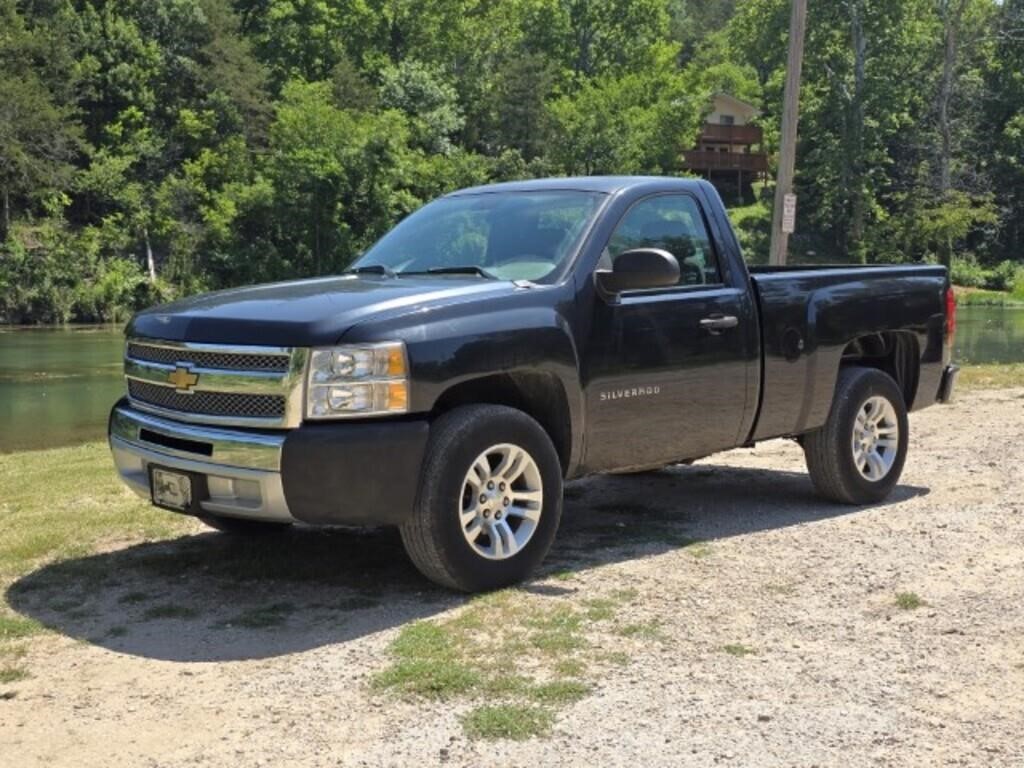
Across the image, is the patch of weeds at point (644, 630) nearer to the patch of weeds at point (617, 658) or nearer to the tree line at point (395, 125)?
the patch of weeds at point (617, 658)

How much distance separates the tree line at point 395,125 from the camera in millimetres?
53844

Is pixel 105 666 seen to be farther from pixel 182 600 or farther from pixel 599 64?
pixel 599 64

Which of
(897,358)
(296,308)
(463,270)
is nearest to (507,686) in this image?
(296,308)

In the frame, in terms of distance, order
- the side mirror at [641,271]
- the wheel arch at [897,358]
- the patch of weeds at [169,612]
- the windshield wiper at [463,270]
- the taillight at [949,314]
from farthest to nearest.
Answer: the taillight at [949,314], the wheel arch at [897,358], the windshield wiper at [463,270], the side mirror at [641,271], the patch of weeds at [169,612]

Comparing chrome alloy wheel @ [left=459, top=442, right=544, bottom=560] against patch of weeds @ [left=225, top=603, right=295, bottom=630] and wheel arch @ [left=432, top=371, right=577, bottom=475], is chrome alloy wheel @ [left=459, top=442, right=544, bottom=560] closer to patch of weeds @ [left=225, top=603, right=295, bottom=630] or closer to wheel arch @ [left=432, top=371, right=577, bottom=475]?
wheel arch @ [left=432, top=371, right=577, bottom=475]

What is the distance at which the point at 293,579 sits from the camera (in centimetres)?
616

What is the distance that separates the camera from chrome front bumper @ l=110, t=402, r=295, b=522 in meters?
5.26

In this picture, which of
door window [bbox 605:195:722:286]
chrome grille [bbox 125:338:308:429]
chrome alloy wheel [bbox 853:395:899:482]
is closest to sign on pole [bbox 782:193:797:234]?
chrome alloy wheel [bbox 853:395:899:482]

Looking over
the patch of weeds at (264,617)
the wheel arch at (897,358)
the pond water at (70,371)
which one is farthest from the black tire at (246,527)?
the pond water at (70,371)

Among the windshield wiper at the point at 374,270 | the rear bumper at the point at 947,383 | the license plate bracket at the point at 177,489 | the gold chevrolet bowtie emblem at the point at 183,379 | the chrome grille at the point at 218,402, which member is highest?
the windshield wiper at the point at 374,270

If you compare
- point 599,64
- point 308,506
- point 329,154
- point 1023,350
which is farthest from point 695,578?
point 599,64

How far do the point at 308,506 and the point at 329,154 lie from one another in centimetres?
4992

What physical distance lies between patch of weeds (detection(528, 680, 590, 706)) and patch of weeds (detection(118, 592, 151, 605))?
222cm

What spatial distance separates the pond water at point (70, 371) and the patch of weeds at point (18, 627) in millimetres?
10466
